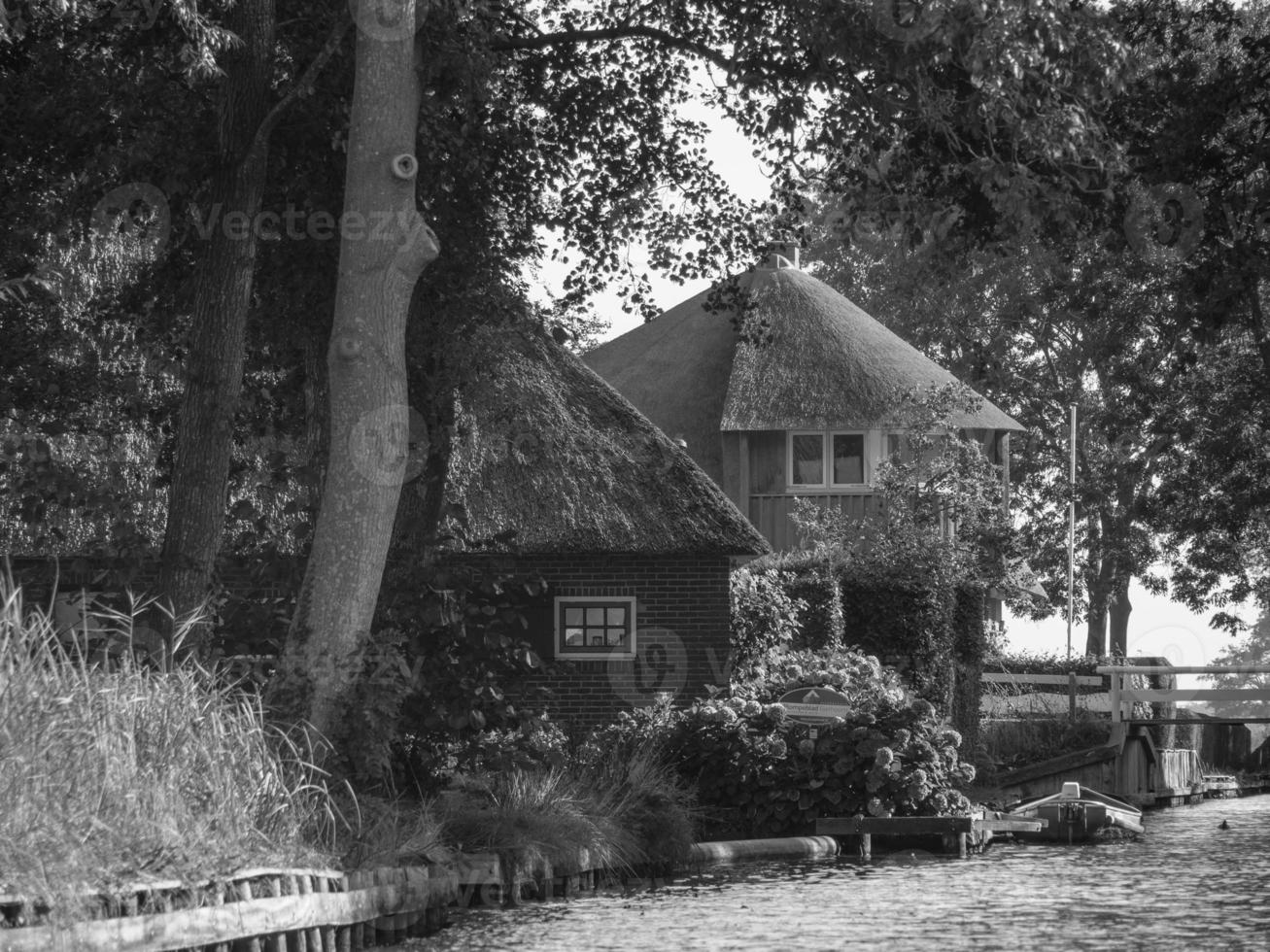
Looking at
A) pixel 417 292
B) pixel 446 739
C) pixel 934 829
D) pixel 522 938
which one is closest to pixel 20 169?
pixel 417 292

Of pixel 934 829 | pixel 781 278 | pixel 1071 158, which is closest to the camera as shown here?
pixel 1071 158

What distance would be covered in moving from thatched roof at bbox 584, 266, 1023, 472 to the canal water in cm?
1755

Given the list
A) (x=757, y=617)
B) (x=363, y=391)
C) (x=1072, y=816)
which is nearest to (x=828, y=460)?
(x=757, y=617)

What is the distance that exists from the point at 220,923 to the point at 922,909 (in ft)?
19.2

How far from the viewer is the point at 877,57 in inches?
551

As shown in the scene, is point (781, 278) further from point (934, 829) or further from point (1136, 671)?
point (934, 829)

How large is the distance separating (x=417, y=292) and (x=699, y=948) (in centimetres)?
686

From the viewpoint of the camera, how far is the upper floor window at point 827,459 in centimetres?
3509

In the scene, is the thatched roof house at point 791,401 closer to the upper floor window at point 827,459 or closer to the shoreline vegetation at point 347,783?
the upper floor window at point 827,459

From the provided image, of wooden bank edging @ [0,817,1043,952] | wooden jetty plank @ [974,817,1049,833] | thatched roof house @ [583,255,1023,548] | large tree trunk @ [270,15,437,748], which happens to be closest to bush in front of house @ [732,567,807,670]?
wooden jetty plank @ [974,817,1049,833]

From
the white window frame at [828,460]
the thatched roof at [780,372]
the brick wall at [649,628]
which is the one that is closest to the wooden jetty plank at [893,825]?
the brick wall at [649,628]

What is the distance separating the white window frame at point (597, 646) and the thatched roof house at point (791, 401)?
11.3 m

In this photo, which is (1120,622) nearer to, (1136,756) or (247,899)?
(1136,756)

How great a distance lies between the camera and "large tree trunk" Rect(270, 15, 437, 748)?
503 inches
